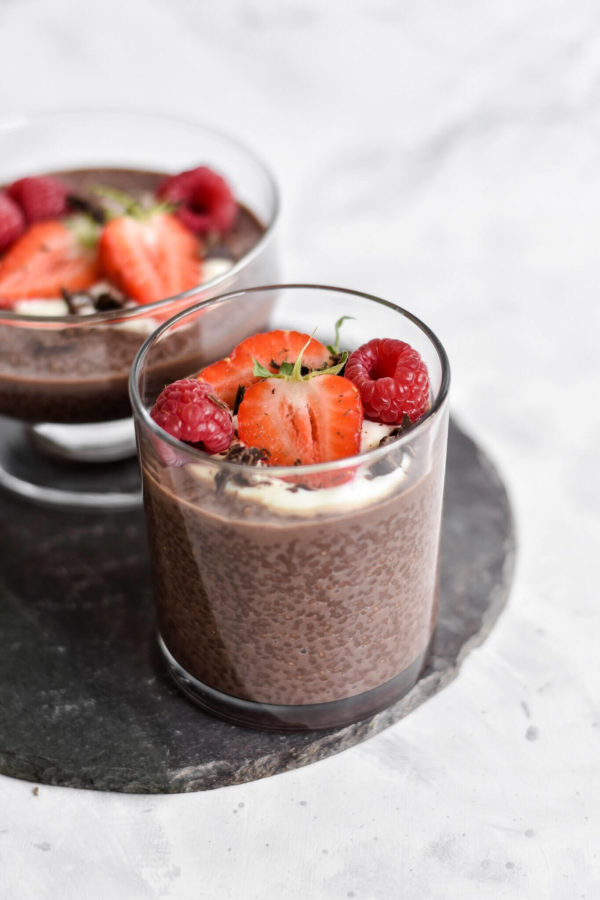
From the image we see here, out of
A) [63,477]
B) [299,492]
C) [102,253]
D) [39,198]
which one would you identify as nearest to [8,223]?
[39,198]

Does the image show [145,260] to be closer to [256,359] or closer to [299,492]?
[256,359]

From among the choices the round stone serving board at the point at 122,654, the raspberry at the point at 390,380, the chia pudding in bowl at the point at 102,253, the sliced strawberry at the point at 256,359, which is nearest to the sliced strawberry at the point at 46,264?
the chia pudding in bowl at the point at 102,253

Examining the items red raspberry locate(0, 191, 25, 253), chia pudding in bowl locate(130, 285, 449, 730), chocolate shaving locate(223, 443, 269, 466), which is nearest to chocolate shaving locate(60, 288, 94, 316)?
red raspberry locate(0, 191, 25, 253)

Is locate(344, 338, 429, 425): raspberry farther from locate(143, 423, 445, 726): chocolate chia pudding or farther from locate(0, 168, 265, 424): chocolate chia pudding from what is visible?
locate(0, 168, 265, 424): chocolate chia pudding

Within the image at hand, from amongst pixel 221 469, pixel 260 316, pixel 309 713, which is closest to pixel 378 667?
pixel 309 713

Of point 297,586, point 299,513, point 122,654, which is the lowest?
point 122,654

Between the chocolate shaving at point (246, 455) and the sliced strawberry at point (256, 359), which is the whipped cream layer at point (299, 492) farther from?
the sliced strawberry at point (256, 359)
